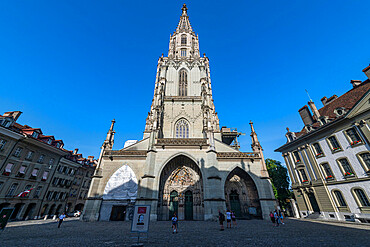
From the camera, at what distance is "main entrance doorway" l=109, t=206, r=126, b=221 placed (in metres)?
15.2

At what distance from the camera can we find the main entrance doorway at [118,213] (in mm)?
15211

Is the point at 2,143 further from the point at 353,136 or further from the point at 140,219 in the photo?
the point at 353,136

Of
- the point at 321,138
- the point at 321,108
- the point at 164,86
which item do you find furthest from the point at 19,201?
the point at 321,108

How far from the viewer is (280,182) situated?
2544 centimetres

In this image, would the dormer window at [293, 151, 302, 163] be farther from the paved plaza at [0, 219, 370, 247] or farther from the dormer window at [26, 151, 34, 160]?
the dormer window at [26, 151, 34, 160]

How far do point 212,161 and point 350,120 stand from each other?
14340 mm

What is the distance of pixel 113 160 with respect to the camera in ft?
56.1

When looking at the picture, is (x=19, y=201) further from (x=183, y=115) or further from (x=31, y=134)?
(x=183, y=115)

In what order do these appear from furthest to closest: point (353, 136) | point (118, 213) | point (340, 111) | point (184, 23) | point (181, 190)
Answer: point (184, 23) < point (181, 190) < point (340, 111) < point (118, 213) < point (353, 136)

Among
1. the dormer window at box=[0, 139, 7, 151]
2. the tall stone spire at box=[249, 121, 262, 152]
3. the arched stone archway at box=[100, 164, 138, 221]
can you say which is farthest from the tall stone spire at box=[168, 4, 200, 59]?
the dormer window at box=[0, 139, 7, 151]

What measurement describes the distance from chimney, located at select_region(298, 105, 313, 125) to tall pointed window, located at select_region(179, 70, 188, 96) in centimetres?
1782

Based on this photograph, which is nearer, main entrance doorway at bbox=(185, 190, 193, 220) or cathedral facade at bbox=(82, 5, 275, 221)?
cathedral facade at bbox=(82, 5, 275, 221)

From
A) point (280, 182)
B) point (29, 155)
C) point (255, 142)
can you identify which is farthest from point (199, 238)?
point (29, 155)

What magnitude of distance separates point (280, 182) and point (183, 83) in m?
23.7
